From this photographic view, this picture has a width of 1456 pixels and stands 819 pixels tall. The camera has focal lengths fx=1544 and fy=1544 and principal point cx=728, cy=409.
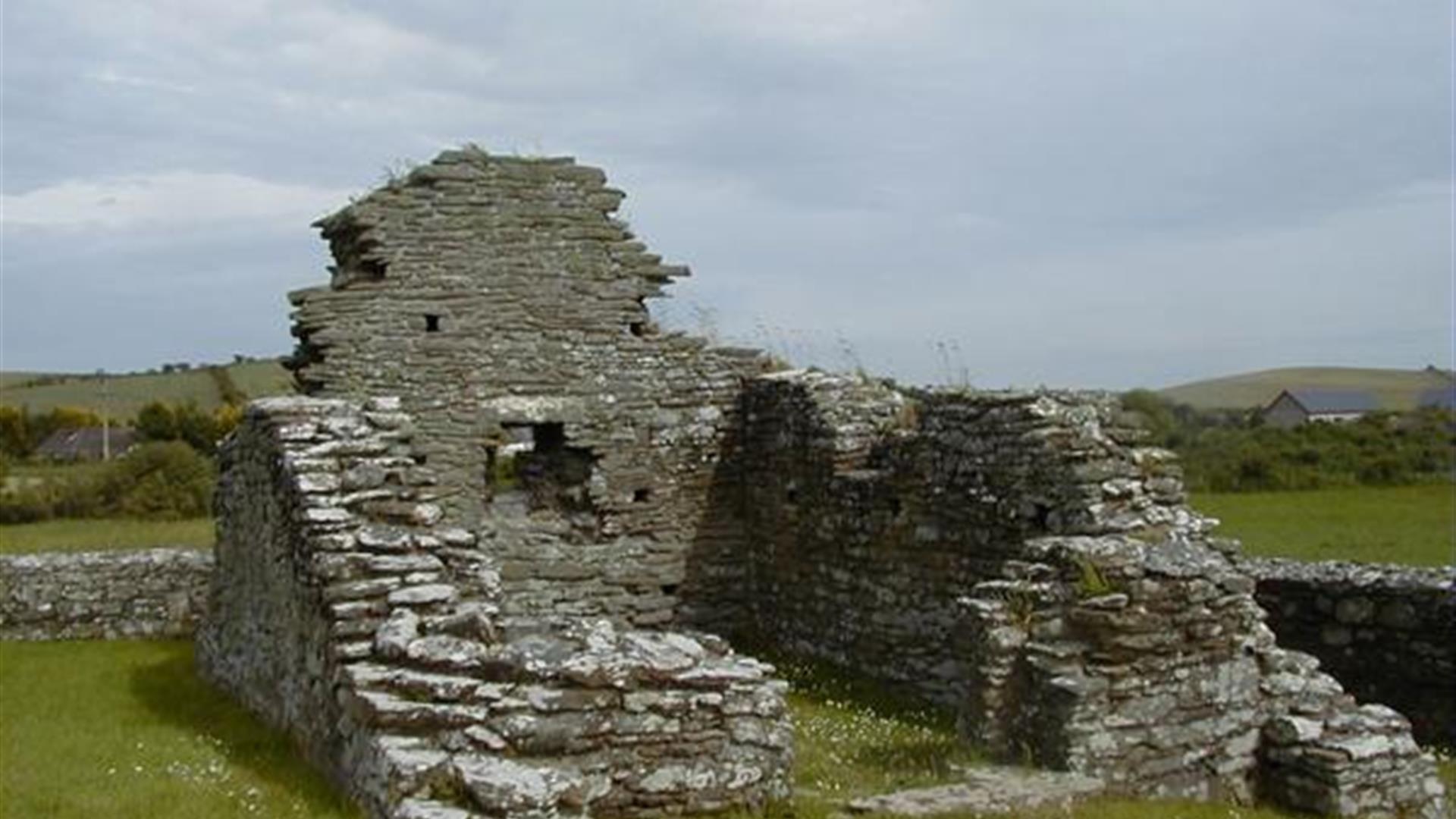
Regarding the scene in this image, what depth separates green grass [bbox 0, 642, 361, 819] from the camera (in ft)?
29.0

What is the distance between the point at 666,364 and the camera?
55.9 ft

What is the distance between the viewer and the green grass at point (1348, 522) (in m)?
24.0

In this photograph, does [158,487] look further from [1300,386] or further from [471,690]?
[1300,386]

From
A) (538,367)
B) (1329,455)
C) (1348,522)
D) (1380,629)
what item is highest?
(538,367)

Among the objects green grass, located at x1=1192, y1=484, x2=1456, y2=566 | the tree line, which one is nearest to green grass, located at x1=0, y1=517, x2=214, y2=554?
green grass, located at x1=1192, y1=484, x2=1456, y2=566

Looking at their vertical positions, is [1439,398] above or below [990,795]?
above

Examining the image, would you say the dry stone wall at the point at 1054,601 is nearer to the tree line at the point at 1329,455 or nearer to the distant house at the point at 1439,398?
the tree line at the point at 1329,455

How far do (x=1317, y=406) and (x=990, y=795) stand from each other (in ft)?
166

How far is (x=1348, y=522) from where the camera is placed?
2931 cm

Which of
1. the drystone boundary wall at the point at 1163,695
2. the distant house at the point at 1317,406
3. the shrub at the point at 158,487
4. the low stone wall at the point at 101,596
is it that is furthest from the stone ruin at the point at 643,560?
the distant house at the point at 1317,406

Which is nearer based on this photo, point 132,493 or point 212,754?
point 212,754

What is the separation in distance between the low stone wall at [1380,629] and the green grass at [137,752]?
316 inches

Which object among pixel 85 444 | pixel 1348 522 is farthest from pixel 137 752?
pixel 85 444

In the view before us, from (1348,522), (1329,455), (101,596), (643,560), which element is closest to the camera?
(643,560)
